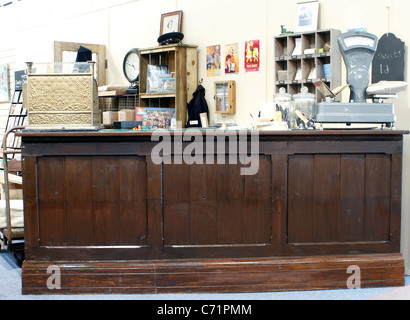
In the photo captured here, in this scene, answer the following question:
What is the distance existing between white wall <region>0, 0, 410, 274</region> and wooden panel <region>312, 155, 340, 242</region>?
845mm

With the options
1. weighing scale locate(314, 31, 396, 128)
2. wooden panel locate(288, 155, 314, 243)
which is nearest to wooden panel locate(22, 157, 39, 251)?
wooden panel locate(288, 155, 314, 243)

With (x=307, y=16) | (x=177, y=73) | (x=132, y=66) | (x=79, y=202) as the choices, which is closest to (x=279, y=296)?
(x=79, y=202)

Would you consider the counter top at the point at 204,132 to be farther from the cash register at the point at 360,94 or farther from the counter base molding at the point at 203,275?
the counter base molding at the point at 203,275

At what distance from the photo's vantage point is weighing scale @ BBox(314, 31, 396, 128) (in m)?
3.66

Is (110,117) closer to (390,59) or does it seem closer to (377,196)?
(390,59)

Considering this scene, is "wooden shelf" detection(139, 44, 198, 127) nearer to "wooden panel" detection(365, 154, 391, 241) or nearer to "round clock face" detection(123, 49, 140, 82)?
"round clock face" detection(123, 49, 140, 82)

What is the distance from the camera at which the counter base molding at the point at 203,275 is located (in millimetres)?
3512

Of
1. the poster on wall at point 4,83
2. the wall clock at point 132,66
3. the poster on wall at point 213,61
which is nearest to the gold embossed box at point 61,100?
the poster on wall at point 213,61

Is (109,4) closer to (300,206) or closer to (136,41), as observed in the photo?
(136,41)

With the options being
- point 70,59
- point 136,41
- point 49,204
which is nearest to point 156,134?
point 49,204

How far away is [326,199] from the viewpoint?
3605 mm

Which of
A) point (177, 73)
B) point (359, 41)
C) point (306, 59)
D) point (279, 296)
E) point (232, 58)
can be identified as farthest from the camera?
point (177, 73)

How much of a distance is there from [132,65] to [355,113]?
12.0 ft

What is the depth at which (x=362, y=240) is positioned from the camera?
363 cm
